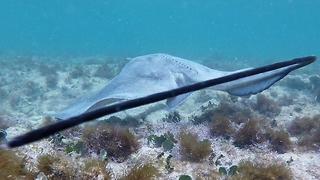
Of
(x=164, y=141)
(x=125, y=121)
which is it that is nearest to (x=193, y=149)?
(x=164, y=141)

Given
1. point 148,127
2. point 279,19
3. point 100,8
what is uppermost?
point 148,127

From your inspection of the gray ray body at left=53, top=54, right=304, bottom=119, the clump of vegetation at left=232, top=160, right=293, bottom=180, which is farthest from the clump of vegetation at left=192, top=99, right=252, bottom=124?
the clump of vegetation at left=232, top=160, right=293, bottom=180

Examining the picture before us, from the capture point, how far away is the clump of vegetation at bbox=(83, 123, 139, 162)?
3.95 m

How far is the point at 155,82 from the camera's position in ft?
16.8

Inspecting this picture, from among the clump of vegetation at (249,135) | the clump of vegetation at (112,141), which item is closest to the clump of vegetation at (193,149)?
the clump of vegetation at (112,141)

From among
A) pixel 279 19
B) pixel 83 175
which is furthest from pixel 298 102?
pixel 279 19

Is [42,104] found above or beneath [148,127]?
beneath

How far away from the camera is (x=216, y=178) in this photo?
3389 mm

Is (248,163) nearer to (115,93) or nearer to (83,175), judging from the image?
(83,175)

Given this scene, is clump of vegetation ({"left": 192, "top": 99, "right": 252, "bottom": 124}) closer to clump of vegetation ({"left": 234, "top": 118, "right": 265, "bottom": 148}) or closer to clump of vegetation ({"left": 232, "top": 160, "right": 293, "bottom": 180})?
clump of vegetation ({"left": 234, "top": 118, "right": 265, "bottom": 148})

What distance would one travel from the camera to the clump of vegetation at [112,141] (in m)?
3.95

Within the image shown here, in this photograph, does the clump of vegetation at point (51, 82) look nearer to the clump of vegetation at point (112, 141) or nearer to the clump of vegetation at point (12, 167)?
the clump of vegetation at point (112, 141)

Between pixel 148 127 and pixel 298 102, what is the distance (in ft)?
21.2

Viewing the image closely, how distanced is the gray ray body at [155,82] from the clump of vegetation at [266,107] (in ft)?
9.66
